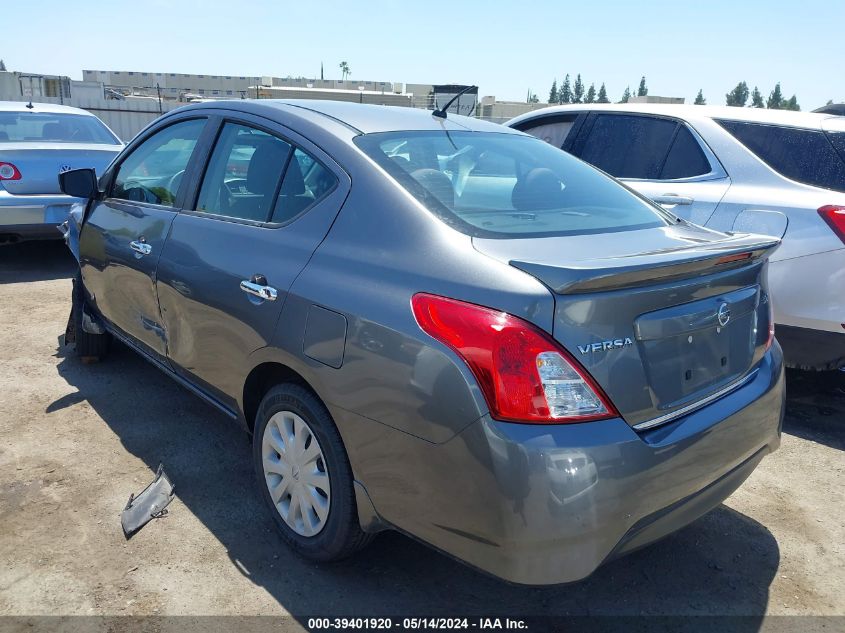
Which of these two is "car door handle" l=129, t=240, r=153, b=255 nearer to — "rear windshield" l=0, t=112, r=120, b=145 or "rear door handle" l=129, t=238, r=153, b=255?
"rear door handle" l=129, t=238, r=153, b=255

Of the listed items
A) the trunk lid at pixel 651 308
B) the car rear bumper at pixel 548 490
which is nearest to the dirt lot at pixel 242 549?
the car rear bumper at pixel 548 490

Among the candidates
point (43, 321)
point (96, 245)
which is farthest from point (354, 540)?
point (43, 321)

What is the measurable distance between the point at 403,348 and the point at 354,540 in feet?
2.72

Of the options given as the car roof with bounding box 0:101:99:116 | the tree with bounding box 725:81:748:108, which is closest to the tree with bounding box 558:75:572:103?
the tree with bounding box 725:81:748:108

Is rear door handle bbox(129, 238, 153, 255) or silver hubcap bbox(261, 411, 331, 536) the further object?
rear door handle bbox(129, 238, 153, 255)

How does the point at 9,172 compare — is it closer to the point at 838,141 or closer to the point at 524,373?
the point at 524,373

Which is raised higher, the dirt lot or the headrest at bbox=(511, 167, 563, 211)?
the headrest at bbox=(511, 167, 563, 211)

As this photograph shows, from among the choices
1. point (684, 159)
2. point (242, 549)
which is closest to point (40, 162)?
point (242, 549)

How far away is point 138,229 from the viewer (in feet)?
11.5

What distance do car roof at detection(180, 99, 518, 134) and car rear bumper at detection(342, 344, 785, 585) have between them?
139 cm

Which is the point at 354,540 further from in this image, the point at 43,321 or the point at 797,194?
the point at 43,321

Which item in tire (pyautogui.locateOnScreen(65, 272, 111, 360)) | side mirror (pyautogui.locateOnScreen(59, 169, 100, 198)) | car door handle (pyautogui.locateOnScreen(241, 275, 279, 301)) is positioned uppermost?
side mirror (pyautogui.locateOnScreen(59, 169, 100, 198))

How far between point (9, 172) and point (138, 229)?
4137mm

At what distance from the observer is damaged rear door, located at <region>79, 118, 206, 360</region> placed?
3.39m
